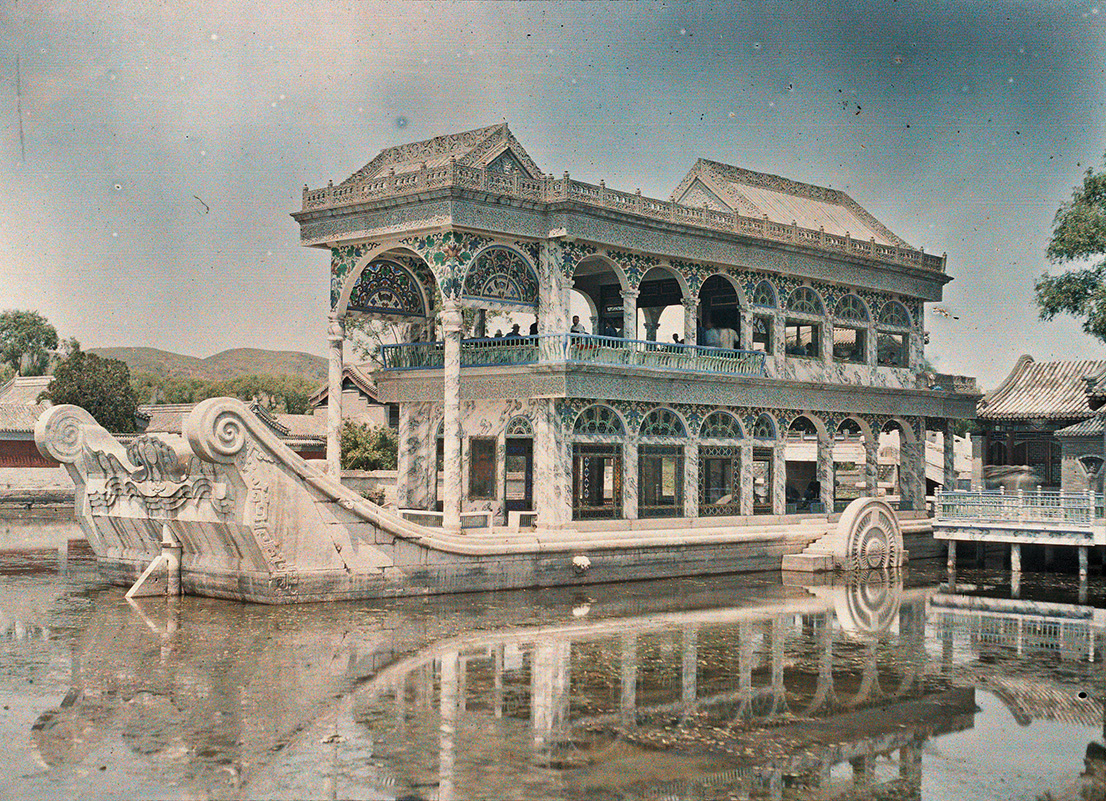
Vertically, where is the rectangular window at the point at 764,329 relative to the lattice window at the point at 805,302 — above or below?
below

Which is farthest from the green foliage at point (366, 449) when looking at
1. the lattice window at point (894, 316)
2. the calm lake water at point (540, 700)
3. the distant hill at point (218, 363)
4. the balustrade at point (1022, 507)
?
the distant hill at point (218, 363)

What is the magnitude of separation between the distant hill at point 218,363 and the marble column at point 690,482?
101608 mm

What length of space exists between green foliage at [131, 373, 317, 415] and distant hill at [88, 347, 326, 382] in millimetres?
33760

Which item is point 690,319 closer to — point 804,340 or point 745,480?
point 745,480

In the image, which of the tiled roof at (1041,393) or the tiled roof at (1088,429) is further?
the tiled roof at (1041,393)

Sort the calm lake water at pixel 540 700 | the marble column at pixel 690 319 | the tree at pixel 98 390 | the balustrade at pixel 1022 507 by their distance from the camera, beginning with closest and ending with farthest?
the calm lake water at pixel 540 700
the balustrade at pixel 1022 507
the marble column at pixel 690 319
the tree at pixel 98 390

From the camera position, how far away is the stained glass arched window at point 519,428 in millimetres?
24875

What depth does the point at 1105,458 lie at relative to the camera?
30594 mm

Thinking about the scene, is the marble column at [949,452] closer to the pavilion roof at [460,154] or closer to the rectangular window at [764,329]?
the rectangular window at [764,329]

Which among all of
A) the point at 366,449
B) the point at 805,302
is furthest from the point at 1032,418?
the point at 366,449

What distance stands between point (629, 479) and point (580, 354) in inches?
112

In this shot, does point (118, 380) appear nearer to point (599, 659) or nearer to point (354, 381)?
point (354, 381)

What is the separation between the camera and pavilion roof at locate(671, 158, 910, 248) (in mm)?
29625

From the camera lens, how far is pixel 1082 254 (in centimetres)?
3084
